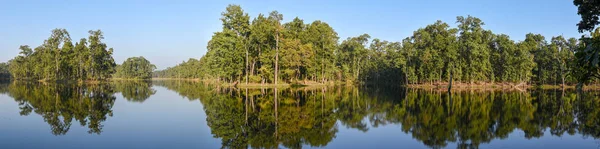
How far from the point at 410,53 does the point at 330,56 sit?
1641cm

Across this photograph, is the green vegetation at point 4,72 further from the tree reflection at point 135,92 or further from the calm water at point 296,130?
the calm water at point 296,130

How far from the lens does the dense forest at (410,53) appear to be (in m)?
58.5

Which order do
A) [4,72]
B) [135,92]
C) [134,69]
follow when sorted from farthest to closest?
[134,69], [4,72], [135,92]

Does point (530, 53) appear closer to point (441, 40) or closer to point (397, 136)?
point (441, 40)

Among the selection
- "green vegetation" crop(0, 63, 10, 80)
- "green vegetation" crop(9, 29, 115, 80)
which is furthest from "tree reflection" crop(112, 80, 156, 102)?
"green vegetation" crop(0, 63, 10, 80)

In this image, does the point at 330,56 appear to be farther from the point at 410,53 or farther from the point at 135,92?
the point at 135,92

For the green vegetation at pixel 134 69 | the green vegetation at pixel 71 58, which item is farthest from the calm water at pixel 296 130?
the green vegetation at pixel 134 69

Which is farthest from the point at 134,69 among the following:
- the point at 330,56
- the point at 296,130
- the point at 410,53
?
the point at 296,130

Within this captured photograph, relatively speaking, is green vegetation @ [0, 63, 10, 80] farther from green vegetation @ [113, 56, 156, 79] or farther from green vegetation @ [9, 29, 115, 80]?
green vegetation @ [9, 29, 115, 80]

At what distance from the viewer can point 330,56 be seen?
74.7 metres

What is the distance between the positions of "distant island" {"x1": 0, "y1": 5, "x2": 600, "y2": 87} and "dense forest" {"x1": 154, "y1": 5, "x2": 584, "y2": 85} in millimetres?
166

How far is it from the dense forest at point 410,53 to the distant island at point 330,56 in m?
0.17

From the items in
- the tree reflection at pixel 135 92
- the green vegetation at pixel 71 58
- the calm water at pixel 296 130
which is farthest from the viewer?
the green vegetation at pixel 71 58

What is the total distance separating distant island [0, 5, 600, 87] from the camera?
193ft
